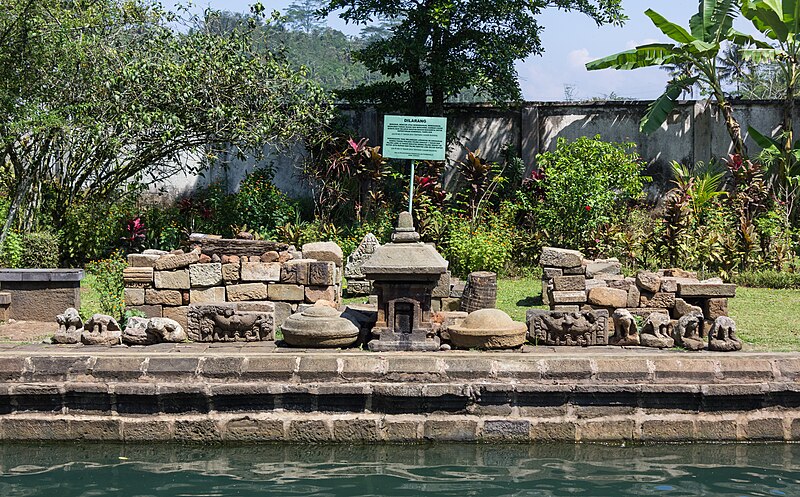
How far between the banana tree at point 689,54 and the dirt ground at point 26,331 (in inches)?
380

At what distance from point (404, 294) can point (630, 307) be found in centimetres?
269

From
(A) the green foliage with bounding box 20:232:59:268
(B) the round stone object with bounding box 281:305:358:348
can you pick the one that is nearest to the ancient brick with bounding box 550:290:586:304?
(B) the round stone object with bounding box 281:305:358:348

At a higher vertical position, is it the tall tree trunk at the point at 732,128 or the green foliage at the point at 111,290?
the tall tree trunk at the point at 732,128

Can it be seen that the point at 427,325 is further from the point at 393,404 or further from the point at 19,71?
the point at 19,71

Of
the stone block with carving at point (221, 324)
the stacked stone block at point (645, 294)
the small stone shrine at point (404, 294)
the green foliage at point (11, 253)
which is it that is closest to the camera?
the small stone shrine at point (404, 294)

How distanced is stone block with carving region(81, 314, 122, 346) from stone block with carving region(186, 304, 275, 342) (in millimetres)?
692

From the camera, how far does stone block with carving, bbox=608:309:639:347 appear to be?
8695mm

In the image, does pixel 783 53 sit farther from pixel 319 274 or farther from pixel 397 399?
pixel 397 399

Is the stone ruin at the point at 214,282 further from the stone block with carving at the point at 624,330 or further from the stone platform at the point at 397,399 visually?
the stone block with carving at the point at 624,330

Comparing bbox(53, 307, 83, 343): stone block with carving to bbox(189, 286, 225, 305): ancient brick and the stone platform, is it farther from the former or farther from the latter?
bbox(189, 286, 225, 305): ancient brick

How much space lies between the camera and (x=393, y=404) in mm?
7750

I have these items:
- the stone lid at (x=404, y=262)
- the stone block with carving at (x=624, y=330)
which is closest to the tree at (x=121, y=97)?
the stone lid at (x=404, y=262)

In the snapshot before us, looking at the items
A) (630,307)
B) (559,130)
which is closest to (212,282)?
(630,307)

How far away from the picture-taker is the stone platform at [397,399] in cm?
767
